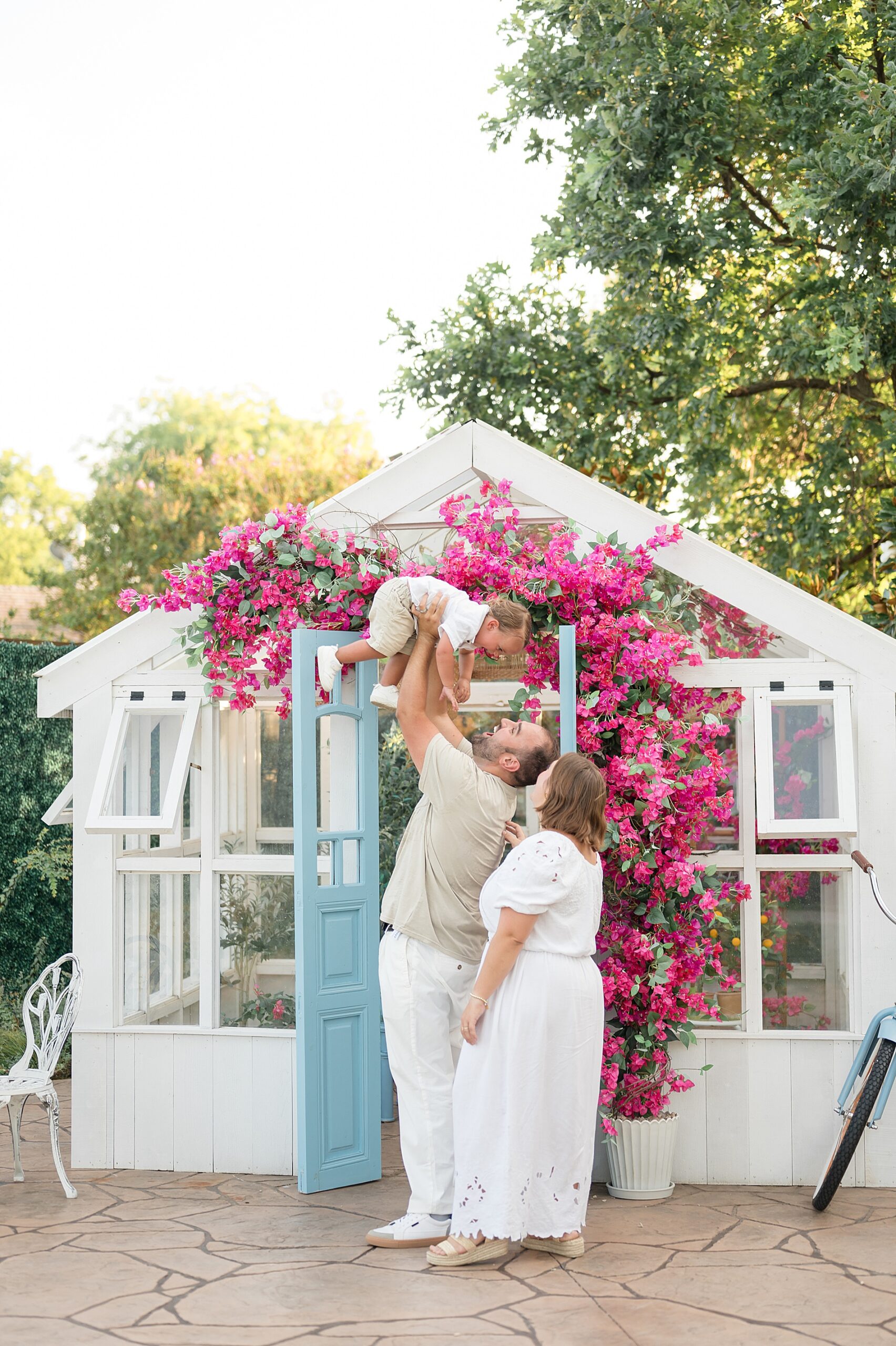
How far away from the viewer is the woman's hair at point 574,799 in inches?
161

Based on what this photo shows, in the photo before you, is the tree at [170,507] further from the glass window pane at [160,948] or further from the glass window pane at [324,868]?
the glass window pane at [324,868]

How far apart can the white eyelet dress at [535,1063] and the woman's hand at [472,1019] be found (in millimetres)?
36

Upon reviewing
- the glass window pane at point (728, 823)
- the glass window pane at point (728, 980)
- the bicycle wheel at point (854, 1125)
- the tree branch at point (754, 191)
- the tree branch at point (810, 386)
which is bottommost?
the bicycle wheel at point (854, 1125)

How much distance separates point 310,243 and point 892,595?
74.0 feet

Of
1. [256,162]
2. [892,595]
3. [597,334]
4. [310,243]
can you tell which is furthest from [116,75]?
[892,595]

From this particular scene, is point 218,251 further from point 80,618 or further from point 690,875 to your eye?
point 690,875

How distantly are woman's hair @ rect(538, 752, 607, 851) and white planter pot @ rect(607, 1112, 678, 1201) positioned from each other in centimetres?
163

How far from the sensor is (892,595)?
8.73m

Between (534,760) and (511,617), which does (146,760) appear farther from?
(534,760)

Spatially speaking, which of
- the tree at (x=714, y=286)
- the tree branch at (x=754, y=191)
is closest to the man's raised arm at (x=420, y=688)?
the tree at (x=714, y=286)

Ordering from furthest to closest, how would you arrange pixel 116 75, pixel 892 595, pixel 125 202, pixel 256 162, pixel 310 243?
pixel 310 243
pixel 125 202
pixel 256 162
pixel 116 75
pixel 892 595

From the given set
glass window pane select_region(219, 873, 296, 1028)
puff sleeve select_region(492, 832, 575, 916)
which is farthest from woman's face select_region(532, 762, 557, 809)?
glass window pane select_region(219, 873, 296, 1028)

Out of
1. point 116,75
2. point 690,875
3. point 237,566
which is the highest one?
point 116,75

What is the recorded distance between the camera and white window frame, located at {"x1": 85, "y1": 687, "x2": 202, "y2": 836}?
5438mm
